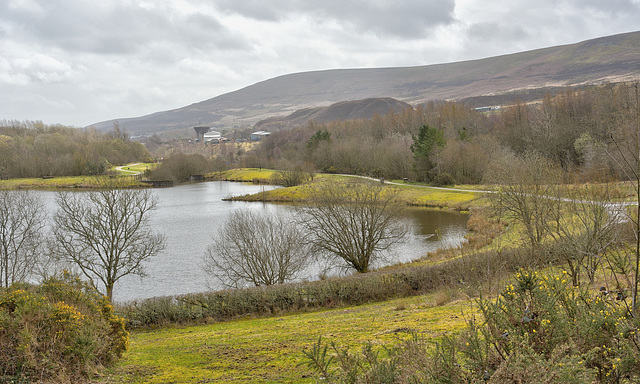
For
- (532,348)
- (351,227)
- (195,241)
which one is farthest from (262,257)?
(532,348)

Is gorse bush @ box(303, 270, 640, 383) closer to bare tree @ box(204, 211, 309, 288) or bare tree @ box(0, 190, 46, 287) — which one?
bare tree @ box(204, 211, 309, 288)

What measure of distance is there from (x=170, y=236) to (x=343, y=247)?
69.7 ft

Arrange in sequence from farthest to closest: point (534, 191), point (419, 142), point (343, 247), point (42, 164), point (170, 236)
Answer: point (42, 164) < point (419, 142) < point (170, 236) < point (343, 247) < point (534, 191)

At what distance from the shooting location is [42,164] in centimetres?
10362

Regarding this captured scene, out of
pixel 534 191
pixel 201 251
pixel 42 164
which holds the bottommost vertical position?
pixel 201 251

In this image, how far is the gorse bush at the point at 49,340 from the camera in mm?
7750

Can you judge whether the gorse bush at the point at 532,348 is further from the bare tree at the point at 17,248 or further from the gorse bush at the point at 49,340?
the bare tree at the point at 17,248

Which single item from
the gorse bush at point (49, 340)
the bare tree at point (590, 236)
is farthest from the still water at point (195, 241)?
the gorse bush at point (49, 340)

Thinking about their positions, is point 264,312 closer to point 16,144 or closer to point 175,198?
point 175,198

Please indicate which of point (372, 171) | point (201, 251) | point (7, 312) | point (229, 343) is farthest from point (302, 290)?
point (372, 171)

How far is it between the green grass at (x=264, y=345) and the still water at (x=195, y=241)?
324 inches

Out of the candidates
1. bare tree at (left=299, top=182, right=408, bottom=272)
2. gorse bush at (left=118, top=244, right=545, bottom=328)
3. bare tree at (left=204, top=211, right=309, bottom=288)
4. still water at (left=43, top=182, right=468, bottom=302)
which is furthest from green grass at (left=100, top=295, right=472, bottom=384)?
bare tree at (left=299, top=182, right=408, bottom=272)

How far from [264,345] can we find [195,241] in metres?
30.5

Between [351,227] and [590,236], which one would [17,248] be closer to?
[351,227]
